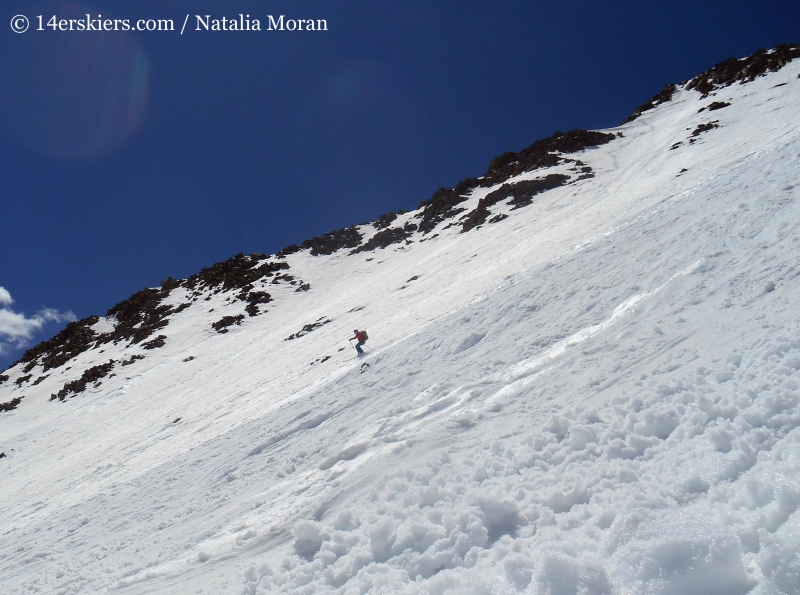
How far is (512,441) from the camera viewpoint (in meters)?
6.11

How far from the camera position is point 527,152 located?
189 ft

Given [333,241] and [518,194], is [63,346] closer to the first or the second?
[333,241]

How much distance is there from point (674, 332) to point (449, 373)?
4451 mm

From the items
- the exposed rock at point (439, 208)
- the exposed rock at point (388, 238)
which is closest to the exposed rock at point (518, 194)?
the exposed rock at point (439, 208)

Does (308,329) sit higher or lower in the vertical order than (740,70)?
lower

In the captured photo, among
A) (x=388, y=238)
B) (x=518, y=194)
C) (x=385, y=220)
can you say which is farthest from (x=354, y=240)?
(x=518, y=194)

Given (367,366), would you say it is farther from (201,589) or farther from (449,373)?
(201,589)

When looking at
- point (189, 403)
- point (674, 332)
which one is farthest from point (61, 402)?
point (674, 332)

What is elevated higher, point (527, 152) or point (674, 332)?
point (527, 152)

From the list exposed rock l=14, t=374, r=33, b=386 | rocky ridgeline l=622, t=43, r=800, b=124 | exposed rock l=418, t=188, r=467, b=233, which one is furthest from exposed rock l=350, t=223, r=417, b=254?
exposed rock l=14, t=374, r=33, b=386

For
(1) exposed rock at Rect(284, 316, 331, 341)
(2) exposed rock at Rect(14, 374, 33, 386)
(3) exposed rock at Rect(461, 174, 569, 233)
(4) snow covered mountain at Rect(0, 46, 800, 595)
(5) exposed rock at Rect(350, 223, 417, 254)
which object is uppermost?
(2) exposed rock at Rect(14, 374, 33, 386)

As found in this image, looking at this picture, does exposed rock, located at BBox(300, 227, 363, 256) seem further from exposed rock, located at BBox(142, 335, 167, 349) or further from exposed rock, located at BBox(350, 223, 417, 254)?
exposed rock, located at BBox(142, 335, 167, 349)

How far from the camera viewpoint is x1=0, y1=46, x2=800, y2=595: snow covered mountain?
4.13 m

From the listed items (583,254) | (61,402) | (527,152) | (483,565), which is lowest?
(483,565)
